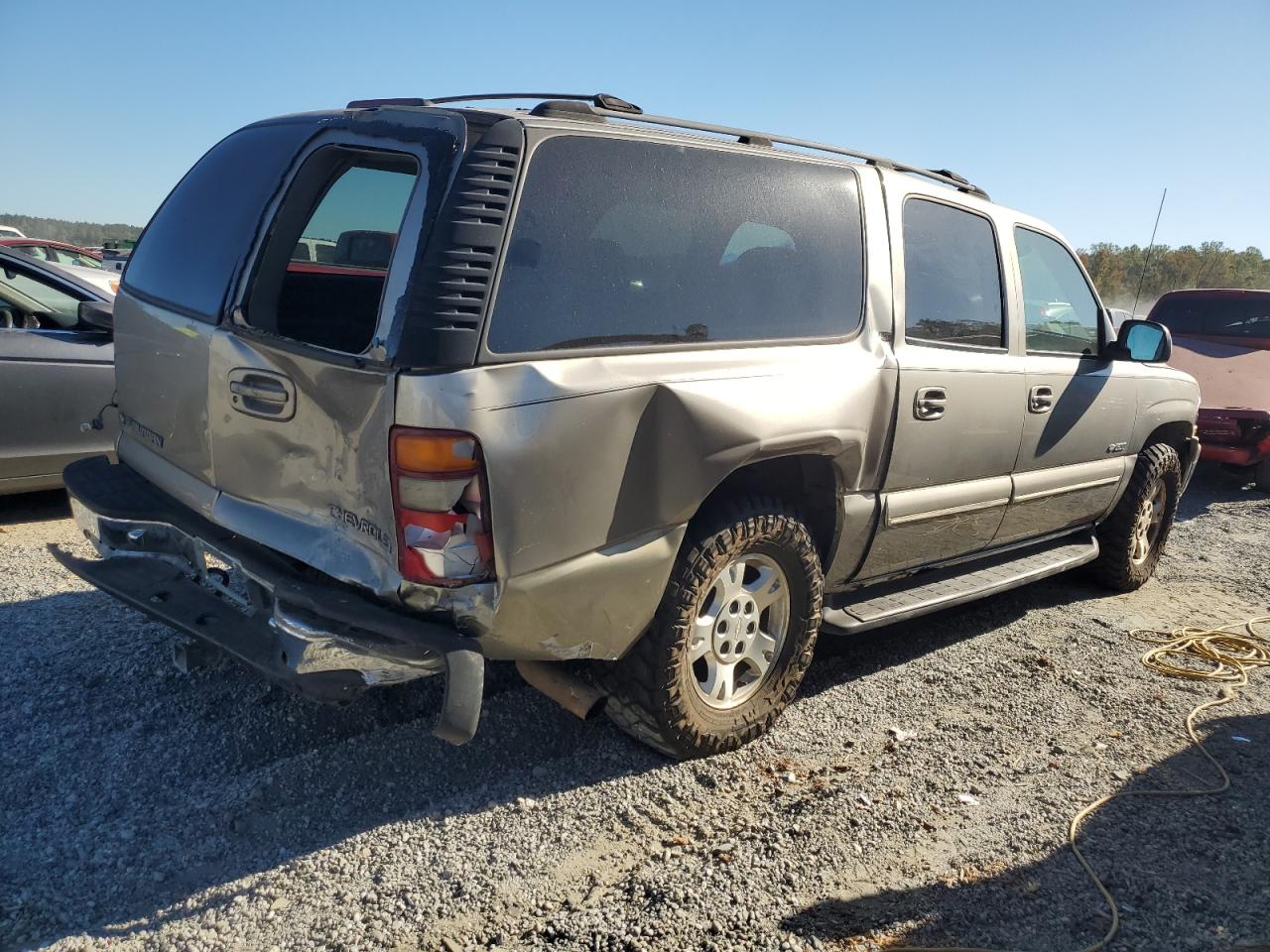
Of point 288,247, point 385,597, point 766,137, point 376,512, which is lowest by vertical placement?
point 385,597

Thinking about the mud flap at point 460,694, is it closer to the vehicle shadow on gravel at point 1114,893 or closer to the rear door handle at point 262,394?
the rear door handle at point 262,394

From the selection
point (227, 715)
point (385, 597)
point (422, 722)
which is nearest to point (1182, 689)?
point (422, 722)

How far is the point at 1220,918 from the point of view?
264cm

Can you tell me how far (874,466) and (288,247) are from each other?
2150 millimetres

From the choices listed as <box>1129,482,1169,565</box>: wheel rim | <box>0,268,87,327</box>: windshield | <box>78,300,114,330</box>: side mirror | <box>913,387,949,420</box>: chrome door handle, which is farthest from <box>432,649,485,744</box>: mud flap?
<box>1129,482,1169,565</box>: wheel rim

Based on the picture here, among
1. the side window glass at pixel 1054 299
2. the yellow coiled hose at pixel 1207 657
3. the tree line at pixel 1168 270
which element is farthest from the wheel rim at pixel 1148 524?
the tree line at pixel 1168 270

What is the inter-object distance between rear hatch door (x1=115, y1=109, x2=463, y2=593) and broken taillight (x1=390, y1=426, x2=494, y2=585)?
58mm

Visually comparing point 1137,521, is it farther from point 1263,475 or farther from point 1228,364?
point 1228,364

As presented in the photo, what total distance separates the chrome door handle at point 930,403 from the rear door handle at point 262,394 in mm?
2250

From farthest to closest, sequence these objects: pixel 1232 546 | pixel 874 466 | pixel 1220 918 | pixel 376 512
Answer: pixel 1232 546, pixel 874 466, pixel 1220 918, pixel 376 512

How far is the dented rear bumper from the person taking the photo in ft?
7.80

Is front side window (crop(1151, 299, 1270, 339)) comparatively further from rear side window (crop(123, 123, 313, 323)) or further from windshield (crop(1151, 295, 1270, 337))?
rear side window (crop(123, 123, 313, 323))

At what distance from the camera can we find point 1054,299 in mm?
4652

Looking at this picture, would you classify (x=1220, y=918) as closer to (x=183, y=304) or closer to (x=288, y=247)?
(x=288, y=247)
